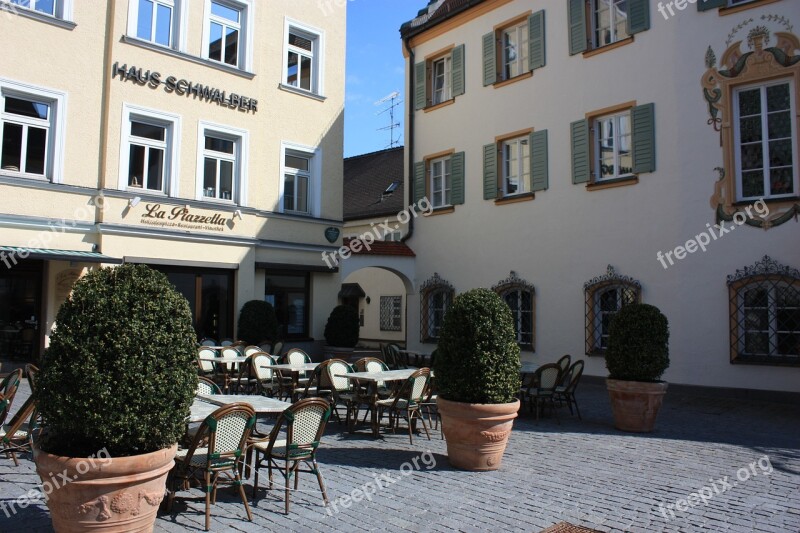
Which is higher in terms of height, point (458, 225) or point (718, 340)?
point (458, 225)

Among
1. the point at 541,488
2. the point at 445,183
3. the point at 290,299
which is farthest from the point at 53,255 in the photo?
the point at 445,183

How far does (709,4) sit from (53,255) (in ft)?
42.5

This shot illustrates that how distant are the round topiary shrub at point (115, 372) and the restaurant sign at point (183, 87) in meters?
10.4

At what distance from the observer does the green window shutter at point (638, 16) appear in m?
13.5

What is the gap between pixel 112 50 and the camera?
13.1 meters

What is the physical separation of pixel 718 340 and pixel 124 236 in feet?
38.0

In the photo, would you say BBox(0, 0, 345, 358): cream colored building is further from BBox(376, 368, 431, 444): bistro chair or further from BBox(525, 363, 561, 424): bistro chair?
BBox(525, 363, 561, 424): bistro chair

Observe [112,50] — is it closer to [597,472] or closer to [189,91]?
[189,91]

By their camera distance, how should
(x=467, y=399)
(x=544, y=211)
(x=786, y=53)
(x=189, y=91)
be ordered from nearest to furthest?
(x=467, y=399), (x=786, y=53), (x=189, y=91), (x=544, y=211)

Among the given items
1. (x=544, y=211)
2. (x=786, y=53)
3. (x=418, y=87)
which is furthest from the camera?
(x=418, y=87)

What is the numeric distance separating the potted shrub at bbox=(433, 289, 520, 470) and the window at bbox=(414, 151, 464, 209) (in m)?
10.9

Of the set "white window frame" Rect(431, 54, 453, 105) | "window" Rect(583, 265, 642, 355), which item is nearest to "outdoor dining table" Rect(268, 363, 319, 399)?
"window" Rect(583, 265, 642, 355)

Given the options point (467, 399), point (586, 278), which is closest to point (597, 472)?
point (467, 399)

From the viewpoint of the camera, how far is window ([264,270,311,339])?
52.4 feet
